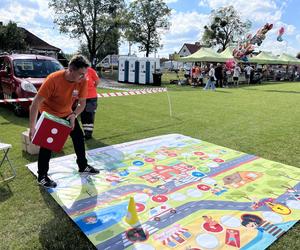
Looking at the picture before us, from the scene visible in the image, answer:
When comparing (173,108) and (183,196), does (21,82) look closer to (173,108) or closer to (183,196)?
(173,108)

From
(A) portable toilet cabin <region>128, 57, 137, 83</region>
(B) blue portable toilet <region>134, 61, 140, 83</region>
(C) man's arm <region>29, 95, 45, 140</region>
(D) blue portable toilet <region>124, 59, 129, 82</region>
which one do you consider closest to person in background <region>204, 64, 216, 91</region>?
(B) blue portable toilet <region>134, 61, 140, 83</region>

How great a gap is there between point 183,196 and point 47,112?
2029mm

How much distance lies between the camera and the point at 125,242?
2.86 metres

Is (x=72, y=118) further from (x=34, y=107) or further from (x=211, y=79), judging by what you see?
(x=211, y=79)

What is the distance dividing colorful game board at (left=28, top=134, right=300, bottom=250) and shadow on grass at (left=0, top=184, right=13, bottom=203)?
56 cm

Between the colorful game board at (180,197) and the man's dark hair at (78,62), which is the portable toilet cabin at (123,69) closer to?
the colorful game board at (180,197)

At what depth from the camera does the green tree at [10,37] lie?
1313 inches

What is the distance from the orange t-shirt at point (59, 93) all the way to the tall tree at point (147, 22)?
3525 cm

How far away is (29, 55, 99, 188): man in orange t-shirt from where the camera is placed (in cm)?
350

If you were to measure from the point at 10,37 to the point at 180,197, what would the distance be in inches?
1408

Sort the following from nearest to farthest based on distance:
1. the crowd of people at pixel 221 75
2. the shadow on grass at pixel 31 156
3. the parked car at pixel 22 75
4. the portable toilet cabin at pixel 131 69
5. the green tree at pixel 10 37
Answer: the shadow on grass at pixel 31 156
the parked car at pixel 22 75
the crowd of people at pixel 221 75
the portable toilet cabin at pixel 131 69
the green tree at pixel 10 37

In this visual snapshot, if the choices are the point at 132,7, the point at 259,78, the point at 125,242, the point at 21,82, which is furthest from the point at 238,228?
the point at 132,7

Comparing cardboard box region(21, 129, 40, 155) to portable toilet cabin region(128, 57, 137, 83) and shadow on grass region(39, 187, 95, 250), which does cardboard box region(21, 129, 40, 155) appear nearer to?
shadow on grass region(39, 187, 95, 250)

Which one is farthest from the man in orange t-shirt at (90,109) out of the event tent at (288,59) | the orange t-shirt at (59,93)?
the event tent at (288,59)
